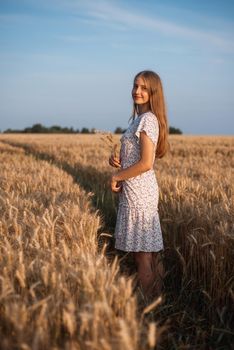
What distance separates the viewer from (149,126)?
11.4 ft

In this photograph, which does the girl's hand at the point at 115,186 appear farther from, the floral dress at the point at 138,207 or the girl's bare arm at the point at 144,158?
the girl's bare arm at the point at 144,158

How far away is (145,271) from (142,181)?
708mm

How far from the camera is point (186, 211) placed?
4.34 meters

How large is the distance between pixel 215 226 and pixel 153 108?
1041mm

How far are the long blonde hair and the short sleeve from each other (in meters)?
0.12

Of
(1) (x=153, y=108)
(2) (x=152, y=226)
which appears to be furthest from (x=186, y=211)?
(1) (x=153, y=108)

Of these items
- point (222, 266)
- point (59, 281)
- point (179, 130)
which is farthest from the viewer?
point (179, 130)

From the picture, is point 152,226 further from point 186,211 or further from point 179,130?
point 179,130

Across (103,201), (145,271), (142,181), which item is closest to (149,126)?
(142,181)

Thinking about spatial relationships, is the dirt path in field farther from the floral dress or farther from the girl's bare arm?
the girl's bare arm

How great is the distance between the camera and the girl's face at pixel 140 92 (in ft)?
11.6

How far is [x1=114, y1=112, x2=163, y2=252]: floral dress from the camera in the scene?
3.57 meters

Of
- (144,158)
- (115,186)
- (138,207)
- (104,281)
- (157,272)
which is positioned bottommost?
(157,272)

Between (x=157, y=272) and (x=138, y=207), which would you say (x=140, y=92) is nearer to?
(x=138, y=207)
